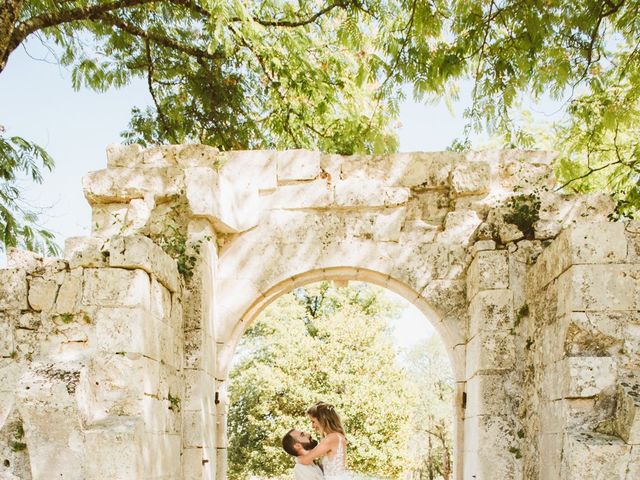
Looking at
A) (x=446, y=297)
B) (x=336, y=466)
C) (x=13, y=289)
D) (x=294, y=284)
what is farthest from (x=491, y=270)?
(x=13, y=289)

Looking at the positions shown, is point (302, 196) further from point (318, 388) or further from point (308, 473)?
point (318, 388)

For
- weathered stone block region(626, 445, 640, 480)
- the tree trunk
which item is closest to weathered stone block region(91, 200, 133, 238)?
the tree trunk

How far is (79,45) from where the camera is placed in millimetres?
7715

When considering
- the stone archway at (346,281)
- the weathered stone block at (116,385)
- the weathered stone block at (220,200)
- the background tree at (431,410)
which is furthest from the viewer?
the background tree at (431,410)

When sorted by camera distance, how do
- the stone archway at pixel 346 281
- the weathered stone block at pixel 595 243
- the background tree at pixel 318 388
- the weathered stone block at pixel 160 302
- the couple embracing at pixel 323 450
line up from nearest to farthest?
the weathered stone block at pixel 595 243, the weathered stone block at pixel 160 302, the stone archway at pixel 346 281, the couple embracing at pixel 323 450, the background tree at pixel 318 388

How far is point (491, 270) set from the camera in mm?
5414

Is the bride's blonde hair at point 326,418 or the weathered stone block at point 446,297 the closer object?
the weathered stone block at point 446,297

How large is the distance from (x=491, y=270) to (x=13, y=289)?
3.43m

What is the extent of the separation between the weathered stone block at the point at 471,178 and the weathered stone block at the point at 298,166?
1.19 m

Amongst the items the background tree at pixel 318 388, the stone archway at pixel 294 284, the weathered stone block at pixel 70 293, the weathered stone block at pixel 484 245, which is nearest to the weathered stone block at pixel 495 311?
the stone archway at pixel 294 284

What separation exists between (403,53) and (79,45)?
3858 mm

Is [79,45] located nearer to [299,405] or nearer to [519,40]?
[519,40]

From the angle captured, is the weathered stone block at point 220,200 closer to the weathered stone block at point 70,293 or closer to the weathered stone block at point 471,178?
the weathered stone block at point 70,293

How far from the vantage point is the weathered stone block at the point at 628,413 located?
3666 mm
